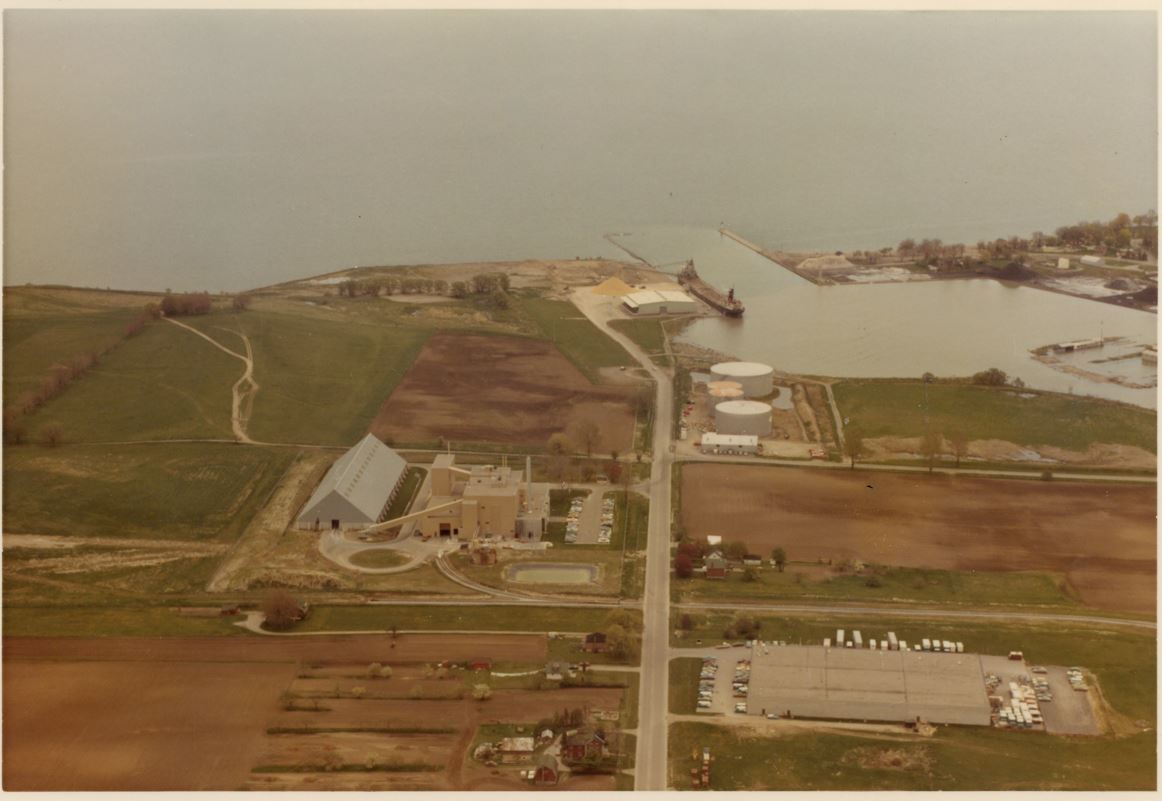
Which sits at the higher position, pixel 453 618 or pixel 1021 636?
pixel 1021 636

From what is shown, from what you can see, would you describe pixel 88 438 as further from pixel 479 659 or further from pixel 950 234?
pixel 950 234

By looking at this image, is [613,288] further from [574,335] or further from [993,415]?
[993,415]

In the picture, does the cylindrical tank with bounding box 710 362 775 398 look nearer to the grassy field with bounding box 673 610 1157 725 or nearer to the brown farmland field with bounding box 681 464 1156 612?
the brown farmland field with bounding box 681 464 1156 612

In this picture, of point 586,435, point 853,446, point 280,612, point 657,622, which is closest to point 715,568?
point 657,622

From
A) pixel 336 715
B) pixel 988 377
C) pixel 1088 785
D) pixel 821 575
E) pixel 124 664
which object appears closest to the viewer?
pixel 1088 785

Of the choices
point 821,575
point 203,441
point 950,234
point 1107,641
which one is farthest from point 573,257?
point 1107,641

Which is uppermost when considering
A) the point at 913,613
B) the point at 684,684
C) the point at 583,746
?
the point at 913,613
